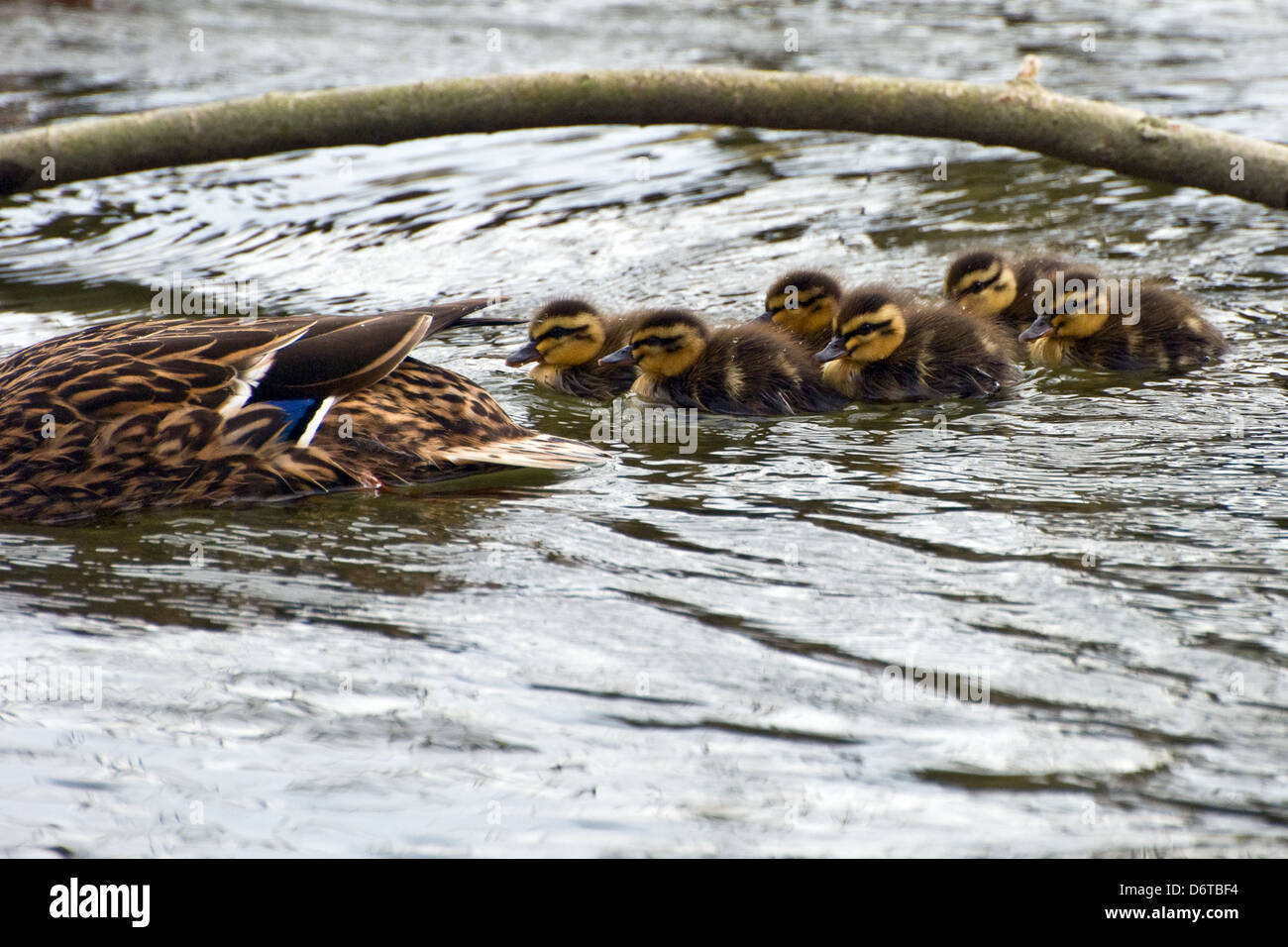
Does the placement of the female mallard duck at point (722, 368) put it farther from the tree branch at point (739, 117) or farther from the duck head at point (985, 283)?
the tree branch at point (739, 117)

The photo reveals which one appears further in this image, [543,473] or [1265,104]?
[1265,104]

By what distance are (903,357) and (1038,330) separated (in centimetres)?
52

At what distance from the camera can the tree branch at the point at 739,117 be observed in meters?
5.35

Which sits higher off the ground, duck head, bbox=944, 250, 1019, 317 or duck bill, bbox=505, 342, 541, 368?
duck head, bbox=944, 250, 1019, 317

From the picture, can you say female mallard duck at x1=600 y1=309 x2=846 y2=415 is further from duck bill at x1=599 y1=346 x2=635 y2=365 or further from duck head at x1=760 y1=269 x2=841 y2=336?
duck head at x1=760 y1=269 x2=841 y2=336

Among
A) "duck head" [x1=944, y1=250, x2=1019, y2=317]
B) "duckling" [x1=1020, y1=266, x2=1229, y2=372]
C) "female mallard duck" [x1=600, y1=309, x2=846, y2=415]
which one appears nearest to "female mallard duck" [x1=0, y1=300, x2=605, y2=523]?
"female mallard duck" [x1=600, y1=309, x2=846, y2=415]

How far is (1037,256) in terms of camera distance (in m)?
5.57

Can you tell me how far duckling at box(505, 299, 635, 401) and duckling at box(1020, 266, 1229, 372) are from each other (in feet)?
4.11

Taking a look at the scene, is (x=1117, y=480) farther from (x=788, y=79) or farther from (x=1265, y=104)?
(x=1265, y=104)

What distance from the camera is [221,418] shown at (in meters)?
3.60

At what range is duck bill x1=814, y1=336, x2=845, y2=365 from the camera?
15.5 feet

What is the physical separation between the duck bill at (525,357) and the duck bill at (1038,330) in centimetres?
149
